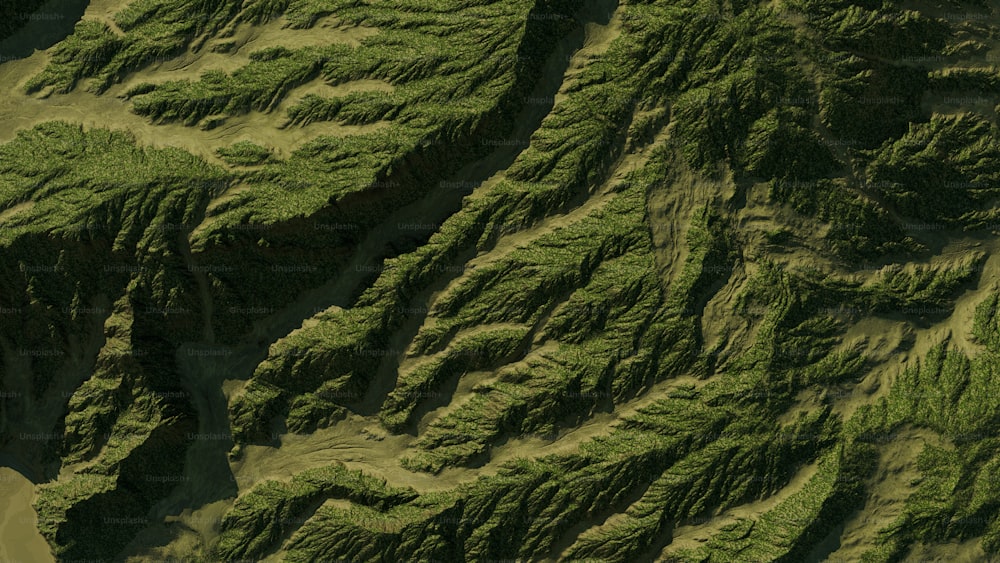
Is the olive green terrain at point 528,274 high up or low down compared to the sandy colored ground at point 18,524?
up

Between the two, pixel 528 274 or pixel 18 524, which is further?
pixel 18 524

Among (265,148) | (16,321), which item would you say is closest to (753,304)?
(265,148)

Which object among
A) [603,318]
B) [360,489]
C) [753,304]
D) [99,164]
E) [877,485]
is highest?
[99,164]

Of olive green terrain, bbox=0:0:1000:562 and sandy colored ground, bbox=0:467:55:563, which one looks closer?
olive green terrain, bbox=0:0:1000:562

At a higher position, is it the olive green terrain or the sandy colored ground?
the olive green terrain

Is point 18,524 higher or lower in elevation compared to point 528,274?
lower

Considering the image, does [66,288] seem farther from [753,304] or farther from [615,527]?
[753,304]

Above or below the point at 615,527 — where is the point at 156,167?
above

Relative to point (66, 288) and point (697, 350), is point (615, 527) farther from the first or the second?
point (66, 288)
